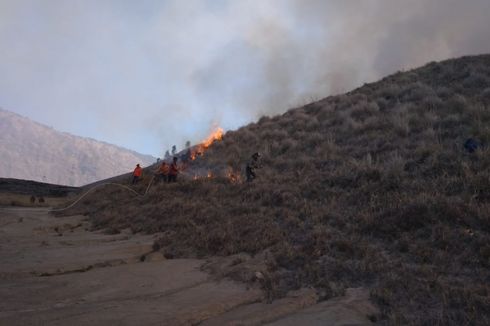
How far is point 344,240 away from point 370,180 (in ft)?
15.6

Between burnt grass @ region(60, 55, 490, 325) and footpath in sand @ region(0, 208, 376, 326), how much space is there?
49 cm

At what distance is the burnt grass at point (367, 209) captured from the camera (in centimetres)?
723

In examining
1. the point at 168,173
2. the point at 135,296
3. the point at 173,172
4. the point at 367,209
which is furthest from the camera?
the point at 168,173

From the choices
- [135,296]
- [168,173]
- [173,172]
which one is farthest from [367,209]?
[168,173]

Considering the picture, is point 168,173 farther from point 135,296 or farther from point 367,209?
point 135,296

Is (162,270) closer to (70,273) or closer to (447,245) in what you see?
(70,273)

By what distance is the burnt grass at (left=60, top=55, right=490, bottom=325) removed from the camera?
7.23 metres

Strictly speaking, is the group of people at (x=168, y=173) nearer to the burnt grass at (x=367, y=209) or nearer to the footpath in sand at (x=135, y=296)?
the burnt grass at (x=367, y=209)

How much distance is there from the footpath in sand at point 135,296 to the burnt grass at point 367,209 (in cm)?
49

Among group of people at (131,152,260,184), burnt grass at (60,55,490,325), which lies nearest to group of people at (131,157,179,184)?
group of people at (131,152,260,184)

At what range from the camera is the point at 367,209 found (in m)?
11.1

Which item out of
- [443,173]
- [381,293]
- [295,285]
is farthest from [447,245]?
[443,173]

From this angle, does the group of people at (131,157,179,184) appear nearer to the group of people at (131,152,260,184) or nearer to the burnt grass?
the group of people at (131,152,260,184)

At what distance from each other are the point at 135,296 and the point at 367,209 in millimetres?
5879
